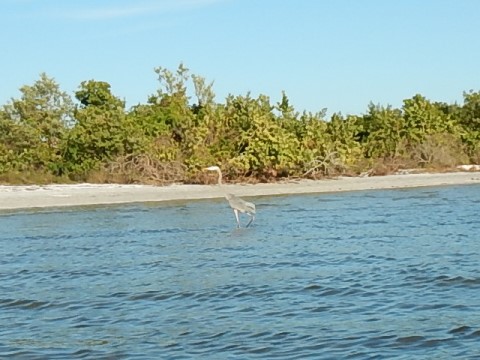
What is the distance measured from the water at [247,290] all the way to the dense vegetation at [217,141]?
54.9ft

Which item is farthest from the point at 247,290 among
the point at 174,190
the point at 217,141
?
the point at 217,141

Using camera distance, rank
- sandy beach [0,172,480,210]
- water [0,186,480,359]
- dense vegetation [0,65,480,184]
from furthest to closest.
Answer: dense vegetation [0,65,480,184] → sandy beach [0,172,480,210] → water [0,186,480,359]

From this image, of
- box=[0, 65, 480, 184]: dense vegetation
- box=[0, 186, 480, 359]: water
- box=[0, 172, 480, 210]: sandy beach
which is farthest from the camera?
box=[0, 65, 480, 184]: dense vegetation

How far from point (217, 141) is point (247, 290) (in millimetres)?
31020

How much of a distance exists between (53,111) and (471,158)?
82.6ft

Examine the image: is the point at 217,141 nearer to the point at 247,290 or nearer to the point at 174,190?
the point at 174,190

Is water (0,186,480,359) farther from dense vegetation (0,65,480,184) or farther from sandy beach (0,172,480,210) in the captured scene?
dense vegetation (0,65,480,184)

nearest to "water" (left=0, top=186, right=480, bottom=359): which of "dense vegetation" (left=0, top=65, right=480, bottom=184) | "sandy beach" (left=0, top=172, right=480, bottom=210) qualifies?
"sandy beach" (left=0, top=172, right=480, bottom=210)

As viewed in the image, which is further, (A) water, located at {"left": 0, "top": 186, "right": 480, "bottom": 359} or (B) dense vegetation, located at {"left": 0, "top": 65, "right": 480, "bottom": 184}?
(B) dense vegetation, located at {"left": 0, "top": 65, "right": 480, "bottom": 184}

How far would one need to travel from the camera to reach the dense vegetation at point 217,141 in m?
40.9

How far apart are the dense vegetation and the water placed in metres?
16.7

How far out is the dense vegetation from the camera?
40.9 m

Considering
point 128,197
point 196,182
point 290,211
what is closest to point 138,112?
point 196,182

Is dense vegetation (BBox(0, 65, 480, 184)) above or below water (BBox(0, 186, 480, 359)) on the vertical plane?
above
